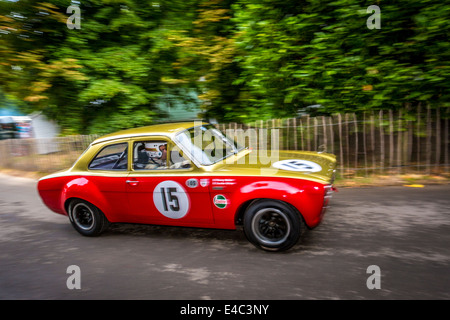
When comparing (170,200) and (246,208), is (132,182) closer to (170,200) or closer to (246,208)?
(170,200)

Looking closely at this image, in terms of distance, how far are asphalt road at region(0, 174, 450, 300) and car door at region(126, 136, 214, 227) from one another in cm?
44

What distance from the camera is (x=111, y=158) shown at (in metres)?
4.80

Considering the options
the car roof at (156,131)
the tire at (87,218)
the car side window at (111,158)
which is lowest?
the tire at (87,218)

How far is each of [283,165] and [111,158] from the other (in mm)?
2641

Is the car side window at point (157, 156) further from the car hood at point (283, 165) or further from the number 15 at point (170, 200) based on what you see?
the car hood at point (283, 165)

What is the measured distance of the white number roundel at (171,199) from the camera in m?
4.05

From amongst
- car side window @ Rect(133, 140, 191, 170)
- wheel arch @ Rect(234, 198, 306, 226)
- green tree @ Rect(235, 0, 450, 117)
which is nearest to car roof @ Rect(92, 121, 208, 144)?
car side window @ Rect(133, 140, 191, 170)

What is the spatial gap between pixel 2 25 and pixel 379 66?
413 inches

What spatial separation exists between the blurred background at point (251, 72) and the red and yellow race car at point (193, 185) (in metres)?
2.84

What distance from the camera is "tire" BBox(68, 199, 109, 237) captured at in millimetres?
4738

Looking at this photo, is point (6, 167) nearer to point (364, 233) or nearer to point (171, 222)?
point (171, 222)

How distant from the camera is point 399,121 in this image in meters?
6.65

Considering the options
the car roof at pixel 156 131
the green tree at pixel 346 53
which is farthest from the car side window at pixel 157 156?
the green tree at pixel 346 53

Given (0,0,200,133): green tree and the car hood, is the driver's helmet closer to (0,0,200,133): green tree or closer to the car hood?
the car hood
